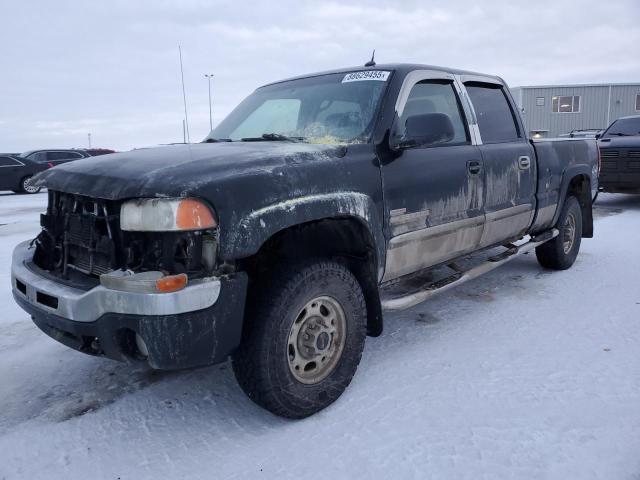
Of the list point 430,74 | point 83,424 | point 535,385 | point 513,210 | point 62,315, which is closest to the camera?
point 62,315

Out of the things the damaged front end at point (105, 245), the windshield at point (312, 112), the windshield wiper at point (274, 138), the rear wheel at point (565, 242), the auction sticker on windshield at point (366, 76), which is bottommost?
the rear wheel at point (565, 242)

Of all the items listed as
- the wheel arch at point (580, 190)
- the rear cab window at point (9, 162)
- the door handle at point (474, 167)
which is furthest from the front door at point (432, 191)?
the rear cab window at point (9, 162)

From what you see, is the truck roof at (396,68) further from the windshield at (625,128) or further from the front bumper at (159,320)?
the windshield at (625,128)

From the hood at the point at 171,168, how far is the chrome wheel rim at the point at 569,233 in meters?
3.66

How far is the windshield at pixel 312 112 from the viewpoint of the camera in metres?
3.23

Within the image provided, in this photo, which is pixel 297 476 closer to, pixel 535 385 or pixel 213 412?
pixel 213 412

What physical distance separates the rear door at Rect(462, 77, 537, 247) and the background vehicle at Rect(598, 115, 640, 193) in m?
6.44

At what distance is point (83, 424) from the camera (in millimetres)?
2703

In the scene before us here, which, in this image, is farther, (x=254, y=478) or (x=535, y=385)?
(x=535, y=385)

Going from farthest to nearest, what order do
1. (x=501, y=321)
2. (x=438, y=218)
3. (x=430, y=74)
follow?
(x=501, y=321)
(x=430, y=74)
(x=438, y=218)

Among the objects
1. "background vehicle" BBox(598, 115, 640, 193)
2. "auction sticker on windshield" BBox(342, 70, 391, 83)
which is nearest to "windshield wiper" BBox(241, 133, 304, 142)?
"auction sticker on windshield" BBox(342, 70, 391, 83)

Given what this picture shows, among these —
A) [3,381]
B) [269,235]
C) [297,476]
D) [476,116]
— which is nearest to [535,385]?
[297,476]

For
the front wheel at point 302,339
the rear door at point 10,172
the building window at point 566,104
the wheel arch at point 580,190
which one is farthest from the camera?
the building window at point 566,104

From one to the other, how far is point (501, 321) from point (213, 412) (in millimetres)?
2335
